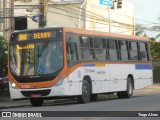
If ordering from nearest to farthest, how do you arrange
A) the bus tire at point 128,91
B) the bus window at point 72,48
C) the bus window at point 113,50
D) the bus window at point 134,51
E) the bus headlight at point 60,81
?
the bus headlight at point 60,81 < the bus window at point 72,48 < the bus window at point 113,50 < the bus tire at point 128,91 < the bus window at point 134,51

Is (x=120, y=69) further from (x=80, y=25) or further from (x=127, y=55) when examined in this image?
(x=80, y=25)

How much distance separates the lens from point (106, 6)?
170ft

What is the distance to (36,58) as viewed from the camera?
21797 mm

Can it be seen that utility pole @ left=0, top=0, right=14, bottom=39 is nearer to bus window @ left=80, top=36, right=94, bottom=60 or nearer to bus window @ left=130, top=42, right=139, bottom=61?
bus window @ left=130, top=42, right=139, bottom=61

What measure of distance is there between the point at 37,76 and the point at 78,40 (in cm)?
266

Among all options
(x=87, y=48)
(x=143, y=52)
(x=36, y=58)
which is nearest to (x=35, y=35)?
(x=36, y=58)

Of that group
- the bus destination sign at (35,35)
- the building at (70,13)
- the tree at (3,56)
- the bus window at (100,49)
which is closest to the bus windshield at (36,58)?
the bus destination sign at (35,35)

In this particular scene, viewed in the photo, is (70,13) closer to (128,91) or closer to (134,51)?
(134,51)

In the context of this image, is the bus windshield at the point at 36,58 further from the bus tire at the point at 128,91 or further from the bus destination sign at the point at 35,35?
the bus tire at the point at 128,91

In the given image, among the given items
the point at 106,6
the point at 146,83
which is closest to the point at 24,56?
the point at 146,83

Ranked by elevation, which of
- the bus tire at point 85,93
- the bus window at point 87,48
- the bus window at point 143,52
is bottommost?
the bus tire at point 85,93

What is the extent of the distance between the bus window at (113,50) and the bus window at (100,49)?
1.93 ft

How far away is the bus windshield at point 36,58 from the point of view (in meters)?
21.6

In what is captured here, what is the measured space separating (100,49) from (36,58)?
4203mm
